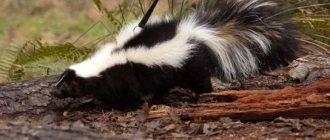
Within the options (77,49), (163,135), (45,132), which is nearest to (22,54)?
(77,49)

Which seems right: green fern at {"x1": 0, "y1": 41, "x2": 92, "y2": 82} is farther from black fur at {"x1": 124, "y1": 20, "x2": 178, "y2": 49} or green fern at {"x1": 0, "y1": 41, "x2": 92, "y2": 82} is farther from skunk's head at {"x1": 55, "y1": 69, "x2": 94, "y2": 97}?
black fur at {"x1": 124, "y1": 20, "x2": 178, "y2": 49}

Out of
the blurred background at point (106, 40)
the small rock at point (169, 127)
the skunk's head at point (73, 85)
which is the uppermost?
the blurred background at point (106, 40)

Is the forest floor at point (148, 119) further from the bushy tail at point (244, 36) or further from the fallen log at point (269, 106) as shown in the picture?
the bushy tail at point (244, 36)

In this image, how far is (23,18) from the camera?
14.3 m

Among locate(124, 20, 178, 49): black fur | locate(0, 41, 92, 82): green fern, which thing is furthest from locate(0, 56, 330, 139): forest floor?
locate(0, 41, 92, 82): green fern

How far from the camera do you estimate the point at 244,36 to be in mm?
5609

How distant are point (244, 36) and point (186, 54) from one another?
60 centimetres

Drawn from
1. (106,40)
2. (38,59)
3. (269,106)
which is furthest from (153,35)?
(106,40)

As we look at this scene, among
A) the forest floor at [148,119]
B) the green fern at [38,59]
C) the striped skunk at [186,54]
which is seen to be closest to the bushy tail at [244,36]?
the striped skunk at [186,54]

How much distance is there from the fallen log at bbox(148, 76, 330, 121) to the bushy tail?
710 mm

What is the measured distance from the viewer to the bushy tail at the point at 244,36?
220 inches

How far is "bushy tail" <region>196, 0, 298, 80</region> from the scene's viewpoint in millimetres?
5594

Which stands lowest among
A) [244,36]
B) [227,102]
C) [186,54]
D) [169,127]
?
[169,127]

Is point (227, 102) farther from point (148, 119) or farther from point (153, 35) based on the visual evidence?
point (153, 35)
